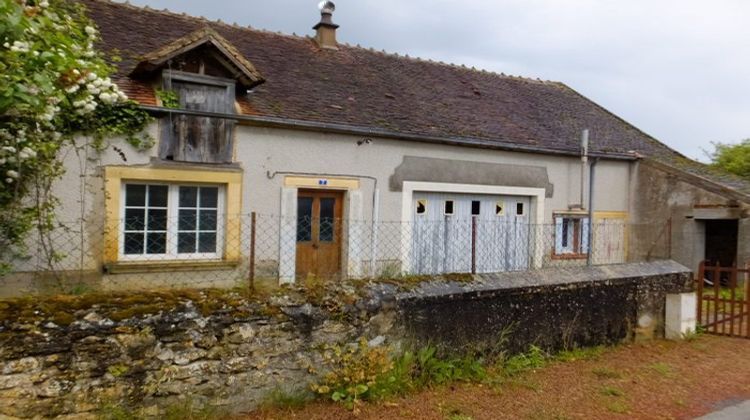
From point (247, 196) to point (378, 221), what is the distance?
272cm

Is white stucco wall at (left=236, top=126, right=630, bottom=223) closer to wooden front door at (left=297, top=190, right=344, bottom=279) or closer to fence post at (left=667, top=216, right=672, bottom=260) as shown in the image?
wooden front door at (left=297, top=190, right=344, bottom=279)

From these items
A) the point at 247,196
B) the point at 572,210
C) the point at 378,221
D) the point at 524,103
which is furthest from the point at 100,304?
the point at 524,103

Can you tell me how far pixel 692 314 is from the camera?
7945 millimetres

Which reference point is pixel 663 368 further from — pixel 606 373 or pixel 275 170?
pixel 275 170

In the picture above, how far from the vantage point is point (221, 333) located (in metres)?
4.38

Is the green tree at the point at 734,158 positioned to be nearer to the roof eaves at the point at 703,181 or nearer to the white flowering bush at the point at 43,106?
the roof eaves at the point at 703,181

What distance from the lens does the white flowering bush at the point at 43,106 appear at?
458 cm

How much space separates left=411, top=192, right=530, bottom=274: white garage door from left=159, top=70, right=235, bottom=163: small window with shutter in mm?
4278

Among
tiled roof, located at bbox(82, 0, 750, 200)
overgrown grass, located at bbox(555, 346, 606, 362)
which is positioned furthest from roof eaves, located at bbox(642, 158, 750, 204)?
overgrown grass, located at bbox(555, 346, 606, 362)

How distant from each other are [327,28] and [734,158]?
17.1 meters

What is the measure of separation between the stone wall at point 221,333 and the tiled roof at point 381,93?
5352 mm

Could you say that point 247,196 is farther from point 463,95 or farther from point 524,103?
point 524,103

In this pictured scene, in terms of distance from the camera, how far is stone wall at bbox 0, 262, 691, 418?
3.70 m

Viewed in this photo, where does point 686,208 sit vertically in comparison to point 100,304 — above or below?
above
